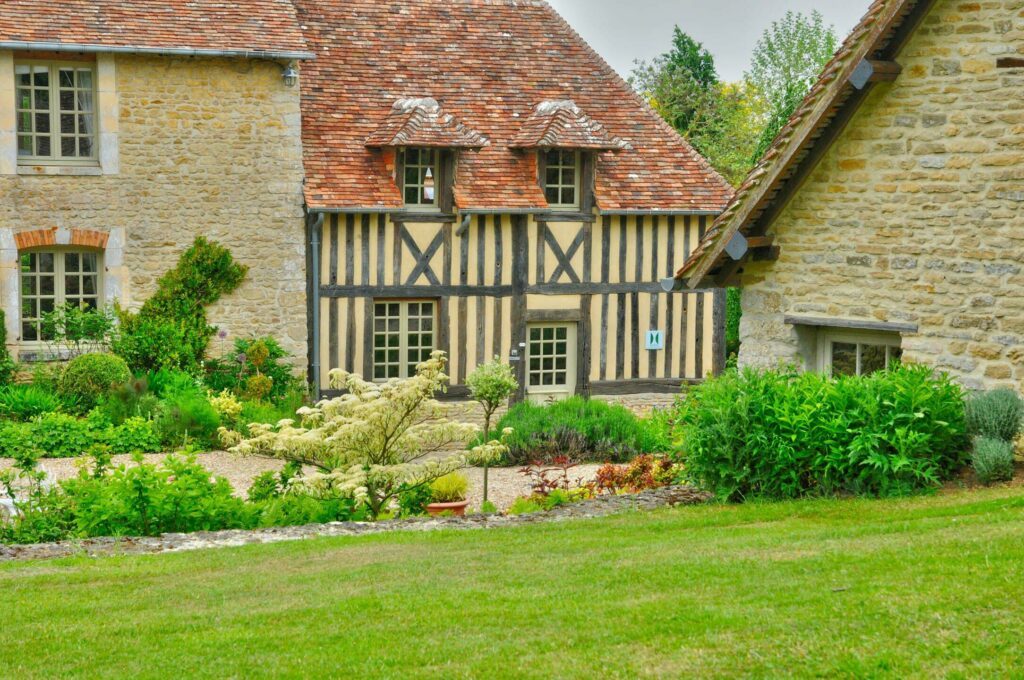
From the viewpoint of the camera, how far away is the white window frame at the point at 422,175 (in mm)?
18203

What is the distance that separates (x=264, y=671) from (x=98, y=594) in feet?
6.70

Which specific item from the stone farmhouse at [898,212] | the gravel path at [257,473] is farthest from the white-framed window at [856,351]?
the gravel path at [257,473]

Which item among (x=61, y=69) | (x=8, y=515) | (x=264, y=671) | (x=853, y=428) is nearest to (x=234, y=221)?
(x=61, y=69)

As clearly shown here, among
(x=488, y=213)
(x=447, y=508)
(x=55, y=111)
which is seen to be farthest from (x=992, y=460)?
(x=55, y=111)

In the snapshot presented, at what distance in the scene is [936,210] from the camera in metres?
10.1

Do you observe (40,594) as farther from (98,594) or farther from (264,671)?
(264,671)

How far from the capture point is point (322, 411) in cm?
1171

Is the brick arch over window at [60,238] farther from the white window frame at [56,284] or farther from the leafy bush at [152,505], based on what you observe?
the leafy bush at [152,505]

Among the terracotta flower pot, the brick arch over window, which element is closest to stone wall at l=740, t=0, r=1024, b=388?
the terracotta flower pot

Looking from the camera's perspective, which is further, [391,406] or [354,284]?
[354,284]

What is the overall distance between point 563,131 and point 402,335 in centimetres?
350

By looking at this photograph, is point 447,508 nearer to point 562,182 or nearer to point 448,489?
point 448,489

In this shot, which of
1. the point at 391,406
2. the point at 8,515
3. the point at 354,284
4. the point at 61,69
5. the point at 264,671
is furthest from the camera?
the point at 354,284

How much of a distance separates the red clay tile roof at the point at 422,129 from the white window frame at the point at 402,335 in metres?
2.12
